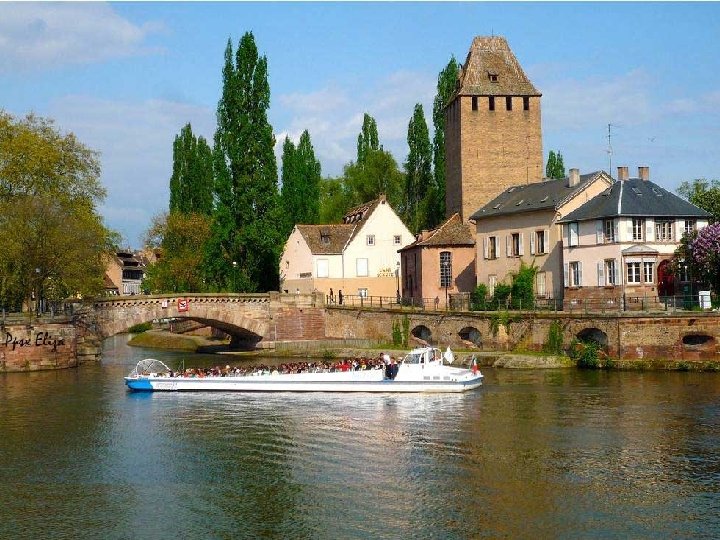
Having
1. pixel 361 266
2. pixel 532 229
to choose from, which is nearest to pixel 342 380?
pixel 532 229

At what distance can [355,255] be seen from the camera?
82312 mm

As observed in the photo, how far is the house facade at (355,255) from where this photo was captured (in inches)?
3213

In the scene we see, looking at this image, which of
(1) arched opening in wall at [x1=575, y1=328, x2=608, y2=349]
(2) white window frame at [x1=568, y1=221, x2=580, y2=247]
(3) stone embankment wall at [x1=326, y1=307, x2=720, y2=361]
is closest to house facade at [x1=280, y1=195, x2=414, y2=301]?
(3) stone embankment wall at [x1=326, y1=307, x2=720, y2=361]

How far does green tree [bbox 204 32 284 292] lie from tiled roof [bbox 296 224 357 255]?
28.2 ft

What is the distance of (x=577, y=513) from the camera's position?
26.7 metres

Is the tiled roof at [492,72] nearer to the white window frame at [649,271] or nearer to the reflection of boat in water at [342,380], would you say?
the white window frame at [649,271]

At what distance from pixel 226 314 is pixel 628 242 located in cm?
Answer: 2917

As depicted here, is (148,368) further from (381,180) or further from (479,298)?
(381,180)

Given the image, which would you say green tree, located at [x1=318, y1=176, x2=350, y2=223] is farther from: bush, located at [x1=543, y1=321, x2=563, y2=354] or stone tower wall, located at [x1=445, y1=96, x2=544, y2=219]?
bush, located at [x1=543, y1=321, x2=563, y2=354]

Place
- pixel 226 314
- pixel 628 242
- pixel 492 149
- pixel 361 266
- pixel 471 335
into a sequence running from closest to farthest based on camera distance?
pixel 628 242
pixel 471 335
pixel 226 314
pixel 492 149
pixel 361 266

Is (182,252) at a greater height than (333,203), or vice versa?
(333,203)

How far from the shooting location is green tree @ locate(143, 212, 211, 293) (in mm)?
89688

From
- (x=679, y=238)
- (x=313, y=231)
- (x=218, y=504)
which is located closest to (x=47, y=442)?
(x=218, y=504)

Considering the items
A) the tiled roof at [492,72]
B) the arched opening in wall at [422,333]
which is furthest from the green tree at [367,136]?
the arched opening in wall at [422,333]
